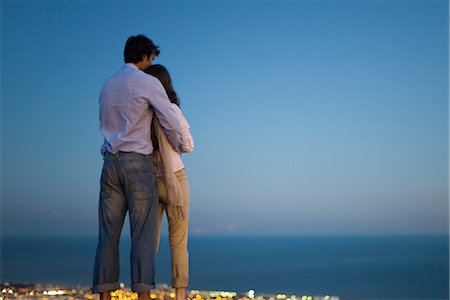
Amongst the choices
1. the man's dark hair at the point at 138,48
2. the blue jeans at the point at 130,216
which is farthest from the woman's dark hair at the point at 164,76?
the blue jeans at the point at 130,216

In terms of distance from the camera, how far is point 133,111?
4168 mm

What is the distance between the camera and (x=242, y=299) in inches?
238

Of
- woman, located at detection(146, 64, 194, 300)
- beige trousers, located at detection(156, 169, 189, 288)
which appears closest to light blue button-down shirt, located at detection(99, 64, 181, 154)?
woman, located at detection(146, 64, 194, 300)

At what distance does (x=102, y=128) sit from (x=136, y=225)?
24.9 inches

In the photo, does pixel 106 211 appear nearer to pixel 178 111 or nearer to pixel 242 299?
pixel 178 111

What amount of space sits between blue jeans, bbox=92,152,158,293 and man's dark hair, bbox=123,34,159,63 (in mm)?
624

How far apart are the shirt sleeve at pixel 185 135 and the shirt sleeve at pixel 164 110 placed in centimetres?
18

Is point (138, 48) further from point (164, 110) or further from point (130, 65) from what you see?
point (164, 110)

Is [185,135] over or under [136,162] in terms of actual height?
over

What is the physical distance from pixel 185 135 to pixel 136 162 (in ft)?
1.63

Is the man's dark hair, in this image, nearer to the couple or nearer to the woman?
the couple

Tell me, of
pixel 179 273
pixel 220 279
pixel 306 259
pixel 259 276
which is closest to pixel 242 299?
pixel 179 273

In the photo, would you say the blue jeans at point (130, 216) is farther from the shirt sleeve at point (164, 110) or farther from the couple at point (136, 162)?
the shirt sleeve at point (164, 110)

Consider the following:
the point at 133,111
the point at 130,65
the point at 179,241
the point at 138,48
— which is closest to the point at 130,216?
the point at 179,241
